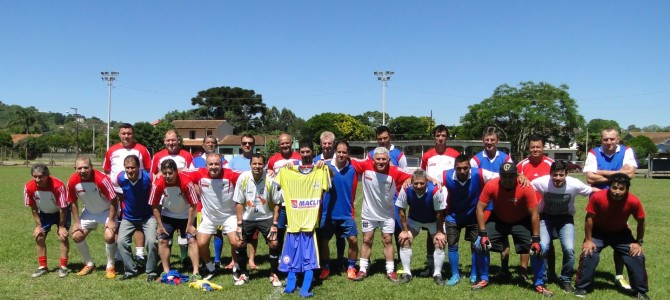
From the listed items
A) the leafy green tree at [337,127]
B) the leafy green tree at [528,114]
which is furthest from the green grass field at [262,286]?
the leafy green tree at [337,127]

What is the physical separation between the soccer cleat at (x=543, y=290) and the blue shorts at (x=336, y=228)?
2.44 m

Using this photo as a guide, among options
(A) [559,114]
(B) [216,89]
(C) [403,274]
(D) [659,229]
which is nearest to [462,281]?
(C) [403,274]

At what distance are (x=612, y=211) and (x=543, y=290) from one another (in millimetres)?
1319

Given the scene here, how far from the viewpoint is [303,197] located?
20.7 ft

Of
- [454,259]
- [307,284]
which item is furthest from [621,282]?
[307,284]

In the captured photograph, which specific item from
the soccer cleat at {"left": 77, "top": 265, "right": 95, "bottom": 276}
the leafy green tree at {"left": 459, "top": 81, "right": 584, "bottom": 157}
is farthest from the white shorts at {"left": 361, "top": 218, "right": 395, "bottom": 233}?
the leafy green tree at {"left": 459, "top": 81, "right": 584, "bottom": 157}

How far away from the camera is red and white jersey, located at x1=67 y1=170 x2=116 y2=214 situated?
6.66 metres

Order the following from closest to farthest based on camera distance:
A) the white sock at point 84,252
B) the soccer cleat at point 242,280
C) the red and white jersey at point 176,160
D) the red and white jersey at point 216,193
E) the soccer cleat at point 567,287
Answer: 1. the soccer cleat at point 567,287
2. the soccer cleat at point 242,280
3. the red and white jersey at point 216,193
4. the white sock at point 84,252
5. the red and white jersey at point 176,160

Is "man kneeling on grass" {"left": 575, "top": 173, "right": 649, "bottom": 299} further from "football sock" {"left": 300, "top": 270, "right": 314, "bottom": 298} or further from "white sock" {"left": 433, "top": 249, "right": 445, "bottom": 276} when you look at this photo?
"football sock" {"left": 300, "top": 270, "right": 314, "bottom": 298}

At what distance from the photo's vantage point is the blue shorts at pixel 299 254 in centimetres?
619

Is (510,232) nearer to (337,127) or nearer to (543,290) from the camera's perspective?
(543,290)

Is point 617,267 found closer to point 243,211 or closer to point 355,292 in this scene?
point 355,292

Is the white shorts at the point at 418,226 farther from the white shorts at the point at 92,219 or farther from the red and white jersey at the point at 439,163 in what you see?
the white shorts at the point at 92,219

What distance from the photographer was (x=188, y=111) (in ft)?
281
